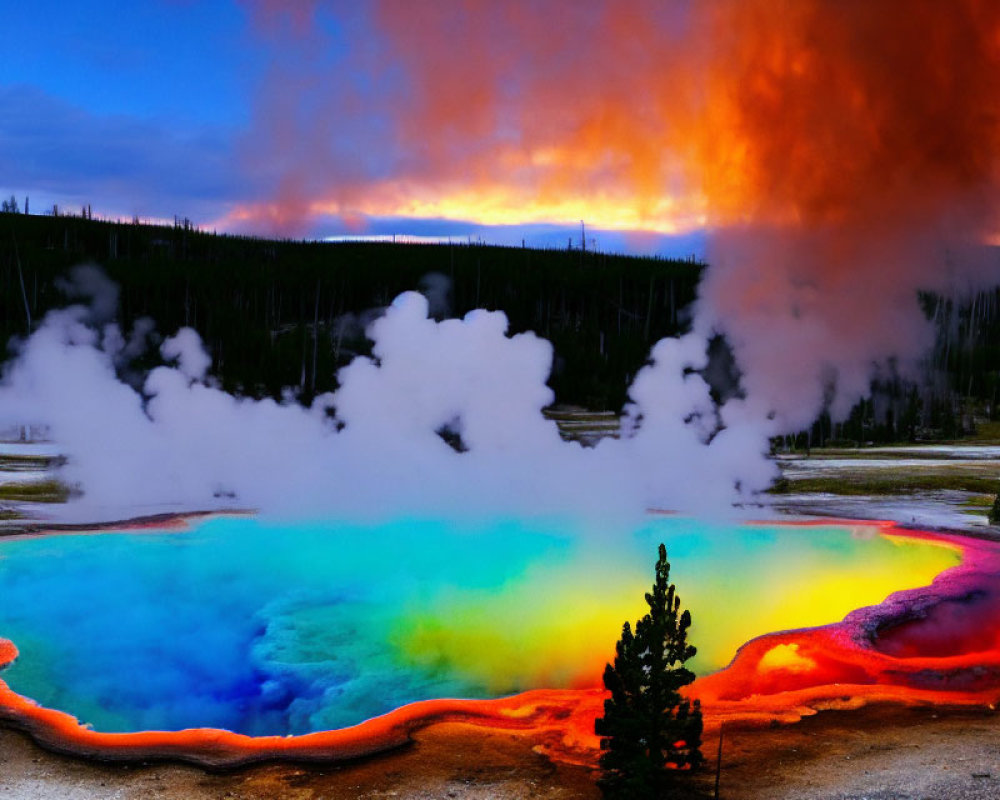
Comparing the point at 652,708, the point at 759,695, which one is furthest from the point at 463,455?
the point at 652,708

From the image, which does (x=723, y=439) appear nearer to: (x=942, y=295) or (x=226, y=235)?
(x=942, y=295)

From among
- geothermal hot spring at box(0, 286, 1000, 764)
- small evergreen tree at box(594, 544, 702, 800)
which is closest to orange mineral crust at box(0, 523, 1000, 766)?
geothermal hot spring at box(0, 286, 1000, 764)

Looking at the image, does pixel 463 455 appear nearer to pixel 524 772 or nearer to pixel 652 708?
pixel 524 772

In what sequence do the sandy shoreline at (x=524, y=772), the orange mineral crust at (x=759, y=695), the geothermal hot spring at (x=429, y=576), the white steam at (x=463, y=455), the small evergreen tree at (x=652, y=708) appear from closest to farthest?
the sandy shoreline at (x=524, y=772) → the small evergreen tree at (x=652, y=708) → the orange mineral crust at (x=759, y=695) → the geothermal hot spring at (x=429, y=576) → the white steam at (x=463, y=455)

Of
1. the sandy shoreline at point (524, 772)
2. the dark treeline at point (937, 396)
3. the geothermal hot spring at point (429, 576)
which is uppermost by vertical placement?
the dark treeline at point (937, 396)

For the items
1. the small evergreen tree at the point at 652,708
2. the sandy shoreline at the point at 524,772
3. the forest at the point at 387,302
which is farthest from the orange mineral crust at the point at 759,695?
the forest at the point at 387,302

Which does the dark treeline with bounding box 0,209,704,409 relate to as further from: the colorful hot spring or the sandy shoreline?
the sandy shoreline

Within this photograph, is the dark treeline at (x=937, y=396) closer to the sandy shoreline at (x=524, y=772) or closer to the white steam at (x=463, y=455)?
the white steam at (x=463, y=455)
